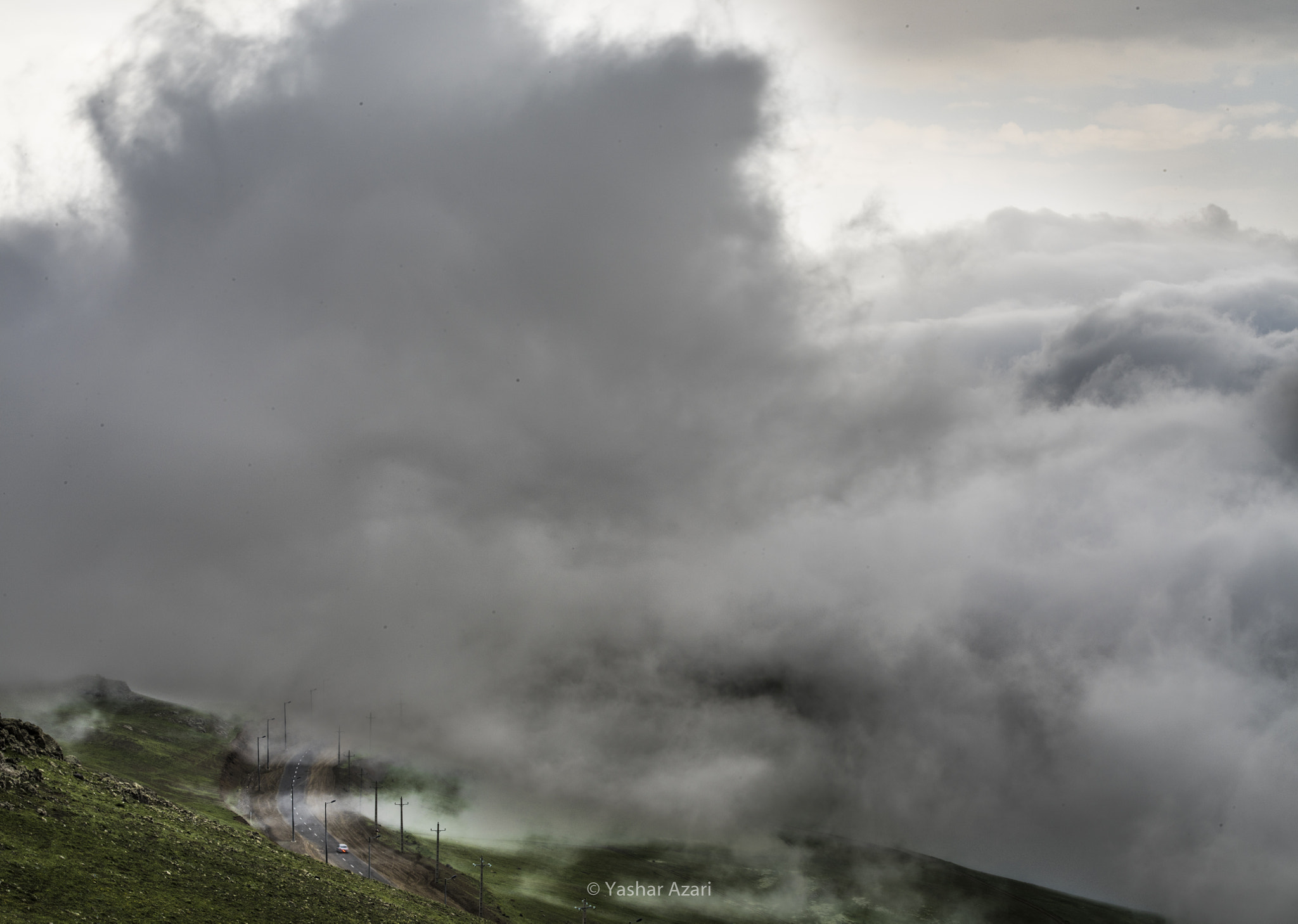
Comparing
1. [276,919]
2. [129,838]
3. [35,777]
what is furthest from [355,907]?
[35,777]

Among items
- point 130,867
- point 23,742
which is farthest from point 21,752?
point 130,867

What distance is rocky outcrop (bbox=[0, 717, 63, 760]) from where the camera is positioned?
113 m

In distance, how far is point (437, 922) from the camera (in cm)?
13862

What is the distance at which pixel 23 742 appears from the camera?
384 ft

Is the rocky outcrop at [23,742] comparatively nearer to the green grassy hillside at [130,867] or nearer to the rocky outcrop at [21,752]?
the rocky outcrop at [21,752]

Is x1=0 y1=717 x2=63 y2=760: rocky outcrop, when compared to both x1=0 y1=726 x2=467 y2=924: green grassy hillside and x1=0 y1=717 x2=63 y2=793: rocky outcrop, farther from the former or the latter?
x1=0 y1=726 x2=467 y2=924: green grassy hillside

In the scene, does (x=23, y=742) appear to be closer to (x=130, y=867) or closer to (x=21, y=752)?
(x=21, y=752)

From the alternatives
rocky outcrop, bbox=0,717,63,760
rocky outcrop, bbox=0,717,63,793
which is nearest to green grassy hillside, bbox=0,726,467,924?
rocky outcrop, bbox=0,717,63,793

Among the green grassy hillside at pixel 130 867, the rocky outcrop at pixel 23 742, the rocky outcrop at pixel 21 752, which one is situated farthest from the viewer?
the rocky outcrop at pixel 23 742

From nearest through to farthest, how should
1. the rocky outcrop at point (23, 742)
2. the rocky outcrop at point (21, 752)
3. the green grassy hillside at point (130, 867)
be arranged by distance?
1. the green grassy hillside at point (130, 867)
2. the rocky outcrop at point (21, 752)
3. the rocky outcrop at point (23, 742)

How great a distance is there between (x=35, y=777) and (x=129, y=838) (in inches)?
490

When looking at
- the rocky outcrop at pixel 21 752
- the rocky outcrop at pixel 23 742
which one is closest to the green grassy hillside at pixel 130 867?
the rocky outcrop at pixel 21 752

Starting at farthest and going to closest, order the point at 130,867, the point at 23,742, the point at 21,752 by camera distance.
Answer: the point at 23,742 → the point at 21,752 → the point at 130,867

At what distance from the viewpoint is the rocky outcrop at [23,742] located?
113000 mm
